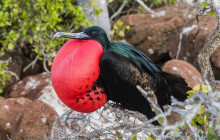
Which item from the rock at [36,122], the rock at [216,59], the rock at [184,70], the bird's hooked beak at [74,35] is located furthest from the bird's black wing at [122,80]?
the rock at [216,59]

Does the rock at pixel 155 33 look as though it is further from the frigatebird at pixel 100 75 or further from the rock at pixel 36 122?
the frigatebird at pixel 100 75

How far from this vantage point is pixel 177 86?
6.16ft

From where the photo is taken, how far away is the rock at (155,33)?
390 centimetres

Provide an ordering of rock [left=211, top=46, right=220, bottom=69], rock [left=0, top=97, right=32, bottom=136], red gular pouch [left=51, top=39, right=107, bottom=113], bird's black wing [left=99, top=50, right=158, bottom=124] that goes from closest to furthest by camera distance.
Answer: red gular pouch [left=51, top=39, right=107, bottom=113], bird's black wing [left=99, top=50, right=158, bottom=124], rock [left=0, top=97, right=32, bottom=136], rock [left=211, top=46, right=220, bottom=69]

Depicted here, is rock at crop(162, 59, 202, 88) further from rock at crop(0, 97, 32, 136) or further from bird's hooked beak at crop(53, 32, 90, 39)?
bird's hooked beak at crop(53, 32, 90, 39)

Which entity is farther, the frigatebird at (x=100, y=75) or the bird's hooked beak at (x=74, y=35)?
the bird's hooked beak at (x=74, y=35)

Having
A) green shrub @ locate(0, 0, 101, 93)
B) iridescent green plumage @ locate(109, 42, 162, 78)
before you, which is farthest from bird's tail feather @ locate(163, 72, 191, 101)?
green shrub @ locate(0, 0, 101, 93)

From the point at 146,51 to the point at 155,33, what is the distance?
23cm

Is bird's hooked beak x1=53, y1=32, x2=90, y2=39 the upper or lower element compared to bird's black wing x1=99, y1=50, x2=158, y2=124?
upper

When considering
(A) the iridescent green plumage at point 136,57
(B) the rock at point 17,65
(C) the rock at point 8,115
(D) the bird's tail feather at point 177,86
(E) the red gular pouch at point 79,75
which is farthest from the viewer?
(B) the rock at point 17,65

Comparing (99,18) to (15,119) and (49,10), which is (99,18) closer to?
(49,10)

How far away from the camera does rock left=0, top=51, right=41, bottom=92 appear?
161 inches

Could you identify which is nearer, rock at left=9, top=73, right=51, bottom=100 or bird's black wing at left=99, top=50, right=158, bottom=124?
bird's black wing at left=99, top=50, right=158, bottom=124

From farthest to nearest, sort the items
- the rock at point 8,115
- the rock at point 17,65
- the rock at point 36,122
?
1. the rock at point 17,65
2. the rock at point 8,115
3. the rock at point 36,122
